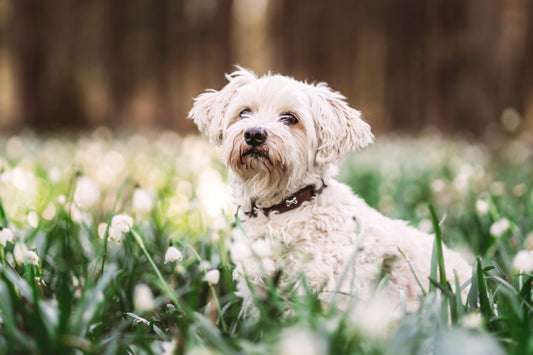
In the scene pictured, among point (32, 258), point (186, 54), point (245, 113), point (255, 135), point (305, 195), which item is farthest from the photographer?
point (186, 54)

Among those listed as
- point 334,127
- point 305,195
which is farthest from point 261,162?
point 334,127

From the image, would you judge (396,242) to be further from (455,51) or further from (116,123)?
(116,123)

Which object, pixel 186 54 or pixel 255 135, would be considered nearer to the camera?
pixel 255 135

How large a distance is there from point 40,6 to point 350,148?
13.0m

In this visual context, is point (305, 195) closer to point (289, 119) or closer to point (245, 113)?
point (289, 119)

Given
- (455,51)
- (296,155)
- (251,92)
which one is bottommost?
(296,155)

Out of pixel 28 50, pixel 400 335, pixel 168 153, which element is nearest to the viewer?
pixel 400 335

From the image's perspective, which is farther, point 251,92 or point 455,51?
point 455,51

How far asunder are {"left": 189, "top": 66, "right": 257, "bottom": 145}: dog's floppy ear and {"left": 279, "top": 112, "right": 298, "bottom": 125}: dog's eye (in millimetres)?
320

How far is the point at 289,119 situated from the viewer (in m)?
2.74

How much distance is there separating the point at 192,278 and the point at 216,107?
0.93 m

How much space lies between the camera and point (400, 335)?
5.37 feet

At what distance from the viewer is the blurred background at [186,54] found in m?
12.9

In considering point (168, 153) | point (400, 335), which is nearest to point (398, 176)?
point (168, 153)
